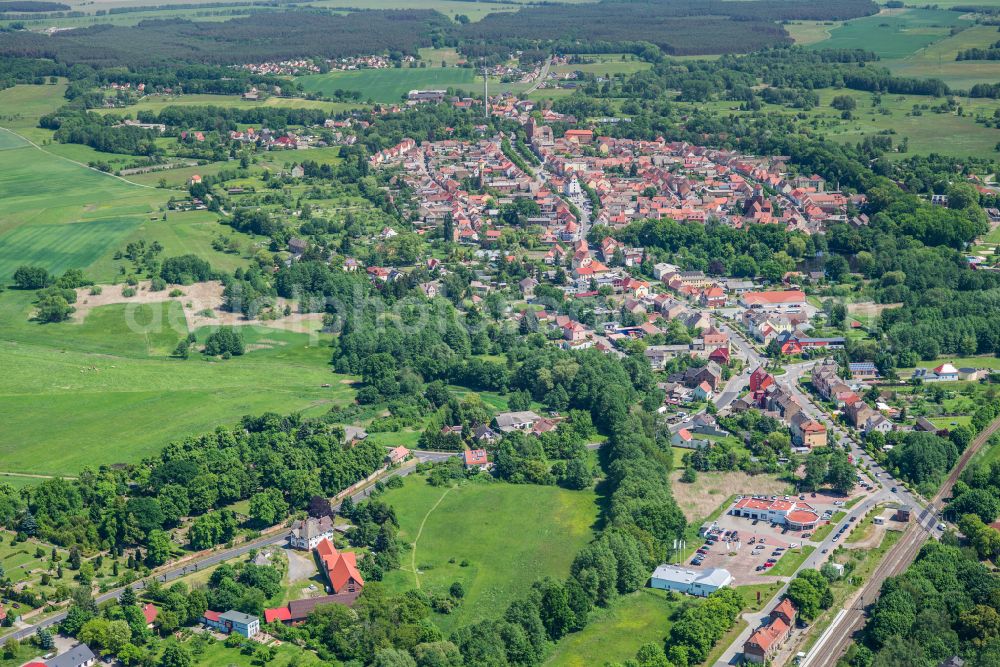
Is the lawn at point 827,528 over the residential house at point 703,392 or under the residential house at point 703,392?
under

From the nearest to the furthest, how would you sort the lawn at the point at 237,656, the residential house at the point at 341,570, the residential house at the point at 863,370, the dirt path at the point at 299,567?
1. the lawn at the point at 237,656
2. the residential house at the point at 341,570
3. the dirt path at the point at 299,567
4. the residential house at the point at 863,370

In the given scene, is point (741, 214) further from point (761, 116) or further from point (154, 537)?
point (154, 537)

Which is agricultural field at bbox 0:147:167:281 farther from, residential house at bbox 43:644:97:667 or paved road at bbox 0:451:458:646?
residential house at bbox 43:644:97:667

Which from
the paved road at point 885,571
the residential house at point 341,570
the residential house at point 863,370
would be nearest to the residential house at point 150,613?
the residential house at point 341,570

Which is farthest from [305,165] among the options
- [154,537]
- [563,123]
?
[154,537]

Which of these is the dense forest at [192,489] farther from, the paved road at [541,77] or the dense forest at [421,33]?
the dense forest at [421,33]

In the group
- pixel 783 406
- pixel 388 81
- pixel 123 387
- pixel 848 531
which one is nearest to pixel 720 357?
pixel 783 406
